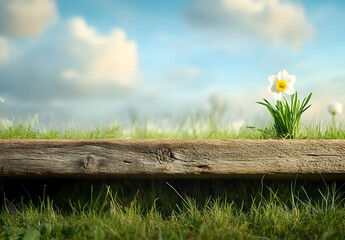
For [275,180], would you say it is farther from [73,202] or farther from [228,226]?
[73,202]

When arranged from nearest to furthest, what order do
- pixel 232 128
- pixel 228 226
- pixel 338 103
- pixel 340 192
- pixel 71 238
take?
1. pixel 71 238
2. pixel 228 226
3. pixel 340 192
4. pixel 232 128
5. pixel 338 103

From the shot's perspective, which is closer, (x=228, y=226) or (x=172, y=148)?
(x=228, y=226)

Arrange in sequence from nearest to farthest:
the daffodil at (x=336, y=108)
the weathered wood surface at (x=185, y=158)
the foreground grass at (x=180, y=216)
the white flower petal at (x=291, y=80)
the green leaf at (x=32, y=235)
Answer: the green leaf at (x=32, y=235) < the foreground grass at (x=180, y=216) < the weathered wood surface at (x=185, y=158) < the white flower petal at (x=291, y=80) < the daffodil at (x=336, y=108)

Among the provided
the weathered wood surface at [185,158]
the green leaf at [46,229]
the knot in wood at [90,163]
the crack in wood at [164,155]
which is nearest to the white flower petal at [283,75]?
the weathered wood surface at [185,158]

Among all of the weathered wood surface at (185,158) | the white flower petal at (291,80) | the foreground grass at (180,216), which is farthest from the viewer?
the white flower petal at (291,80)

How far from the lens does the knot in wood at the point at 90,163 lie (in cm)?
268

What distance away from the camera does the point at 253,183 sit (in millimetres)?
3340

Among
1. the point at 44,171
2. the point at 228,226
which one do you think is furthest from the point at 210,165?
the point at 44,171

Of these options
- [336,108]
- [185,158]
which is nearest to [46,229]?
[185,158]

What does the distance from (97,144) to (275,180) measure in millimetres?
1508

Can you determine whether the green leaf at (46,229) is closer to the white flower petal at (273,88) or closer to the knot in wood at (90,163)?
the knot in wood at (90,163)

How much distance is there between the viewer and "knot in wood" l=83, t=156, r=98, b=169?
2.68 metres

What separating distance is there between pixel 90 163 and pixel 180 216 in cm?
72

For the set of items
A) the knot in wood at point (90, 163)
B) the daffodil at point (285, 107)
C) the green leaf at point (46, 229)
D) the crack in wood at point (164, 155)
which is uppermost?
the daffodil at point (285, 107)
